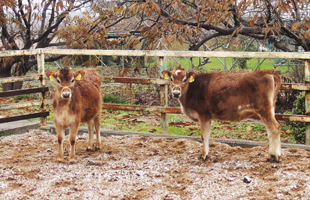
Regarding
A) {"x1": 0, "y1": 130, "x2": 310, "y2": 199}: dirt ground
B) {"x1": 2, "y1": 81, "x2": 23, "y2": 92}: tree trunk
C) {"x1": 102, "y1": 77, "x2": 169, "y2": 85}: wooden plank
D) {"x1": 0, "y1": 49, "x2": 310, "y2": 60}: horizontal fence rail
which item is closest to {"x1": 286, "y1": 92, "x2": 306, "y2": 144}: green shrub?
{"x1": 0, "y1": 130, "x2": 310, "y2": 199}: dirt ground

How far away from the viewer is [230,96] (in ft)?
19.5

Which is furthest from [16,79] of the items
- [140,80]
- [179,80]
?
[179,80]

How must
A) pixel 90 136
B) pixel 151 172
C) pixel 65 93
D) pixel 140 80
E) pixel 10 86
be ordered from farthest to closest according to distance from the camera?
pixel 10 86, pixel 140 80, pixel 90 136, pixel 65 93, pixel 151 172

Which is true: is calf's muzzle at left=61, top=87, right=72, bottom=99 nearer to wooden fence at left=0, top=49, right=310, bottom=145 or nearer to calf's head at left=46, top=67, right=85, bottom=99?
calf's head at left=46, top=67, right=85, bottom=99

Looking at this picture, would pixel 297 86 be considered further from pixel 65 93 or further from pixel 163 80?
pixel 65 93

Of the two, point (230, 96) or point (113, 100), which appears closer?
point (230, 96)

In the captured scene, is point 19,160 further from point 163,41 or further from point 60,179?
point 163,41

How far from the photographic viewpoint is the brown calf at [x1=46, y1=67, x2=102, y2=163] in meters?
5.92

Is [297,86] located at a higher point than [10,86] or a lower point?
higher

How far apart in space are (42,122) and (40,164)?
8.34 ft

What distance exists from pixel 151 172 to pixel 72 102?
1.80 meters

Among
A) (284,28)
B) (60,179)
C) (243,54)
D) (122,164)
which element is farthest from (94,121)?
(284,28)

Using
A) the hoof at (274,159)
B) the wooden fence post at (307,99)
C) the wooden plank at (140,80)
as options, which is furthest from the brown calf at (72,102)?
the wooden fence post at (307,99)

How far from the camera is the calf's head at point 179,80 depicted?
600cm
